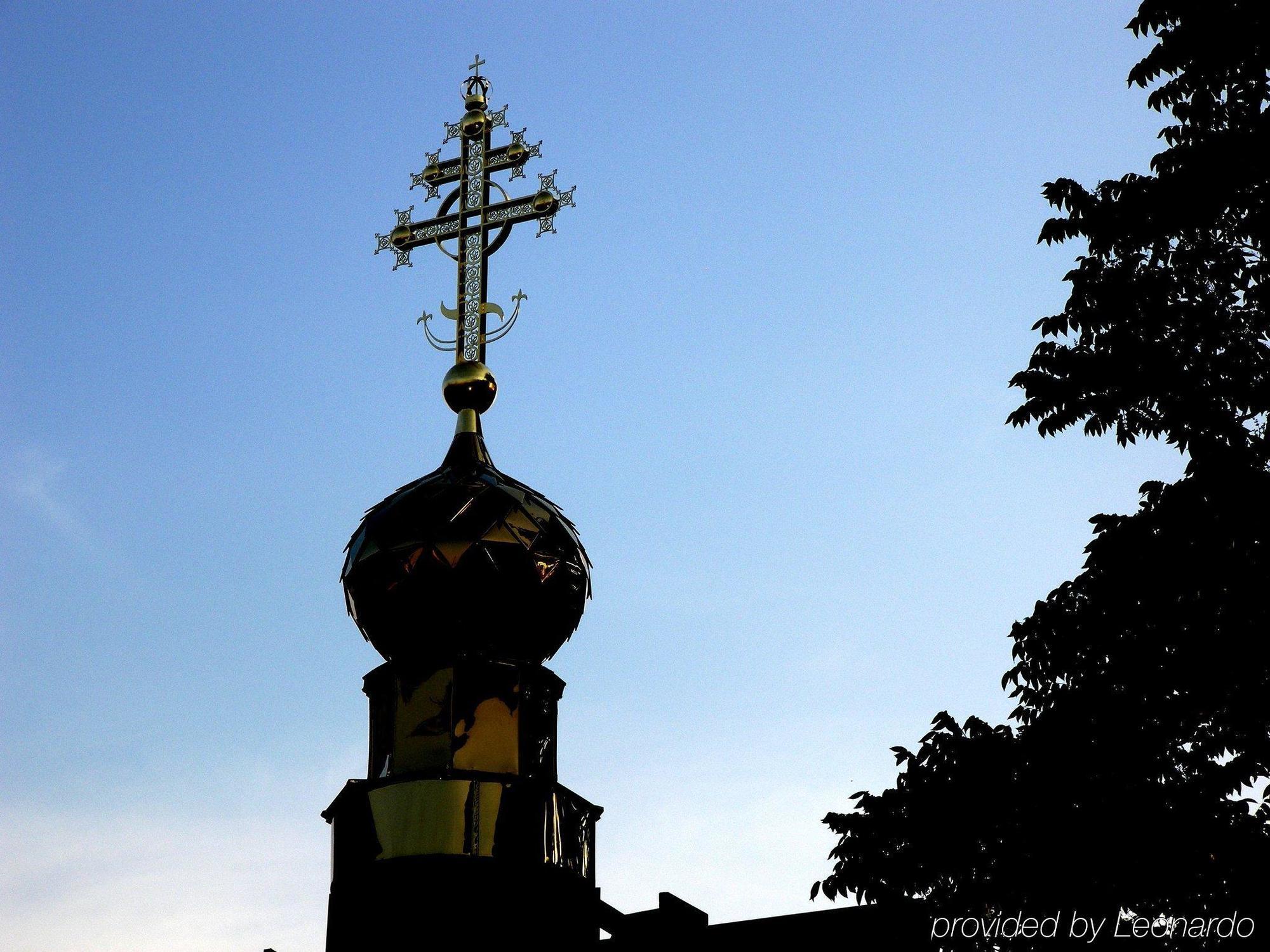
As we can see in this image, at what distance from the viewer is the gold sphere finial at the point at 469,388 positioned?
1523cm

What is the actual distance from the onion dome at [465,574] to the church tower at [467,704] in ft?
0.04

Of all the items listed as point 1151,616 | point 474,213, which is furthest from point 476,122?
point 1151,616

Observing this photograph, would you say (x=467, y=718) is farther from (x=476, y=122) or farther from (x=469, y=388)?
(x=476, y=122)

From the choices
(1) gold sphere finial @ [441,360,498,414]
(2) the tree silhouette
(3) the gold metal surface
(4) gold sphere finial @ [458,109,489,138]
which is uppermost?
(4) gold sphere finial @ [458,109,489,138]

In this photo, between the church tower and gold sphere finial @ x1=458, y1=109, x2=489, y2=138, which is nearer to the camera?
the church tower

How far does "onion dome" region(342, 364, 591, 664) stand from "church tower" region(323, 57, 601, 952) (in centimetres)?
1

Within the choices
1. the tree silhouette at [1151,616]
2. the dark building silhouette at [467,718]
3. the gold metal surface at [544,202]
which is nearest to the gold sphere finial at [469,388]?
the dark building silhouette at [467,718]

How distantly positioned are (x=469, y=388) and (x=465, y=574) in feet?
6.13

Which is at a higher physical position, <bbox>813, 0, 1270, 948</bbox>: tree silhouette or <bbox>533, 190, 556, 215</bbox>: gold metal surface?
<bbox>533, 190, 556, 215</bbox>: gold metal surface

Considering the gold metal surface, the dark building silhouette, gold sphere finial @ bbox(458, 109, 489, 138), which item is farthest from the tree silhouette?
gold sphere finial @ bbox(458, 109, 489, 138)

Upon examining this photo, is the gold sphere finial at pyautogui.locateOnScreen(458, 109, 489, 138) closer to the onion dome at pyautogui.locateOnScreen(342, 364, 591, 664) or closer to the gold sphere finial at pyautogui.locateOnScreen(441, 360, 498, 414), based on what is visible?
the gold sphere finial at pyautogui.locateOnScreen(441, 360, 498, 414)

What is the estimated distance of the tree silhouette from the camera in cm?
1030

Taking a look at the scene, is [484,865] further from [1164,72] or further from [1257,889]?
[1164,72]

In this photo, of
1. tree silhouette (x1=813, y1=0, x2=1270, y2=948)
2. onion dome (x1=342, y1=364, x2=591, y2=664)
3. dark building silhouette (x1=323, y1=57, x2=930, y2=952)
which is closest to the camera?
tree silhouette (x1=813, y1=0, x2=1270, y2=948)
